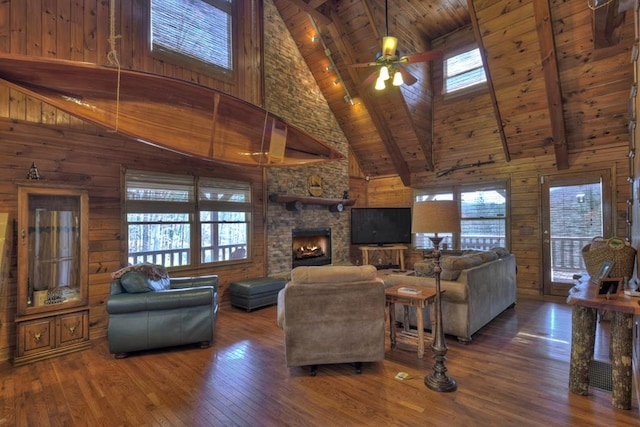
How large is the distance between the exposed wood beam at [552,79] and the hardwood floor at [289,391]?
3263mm

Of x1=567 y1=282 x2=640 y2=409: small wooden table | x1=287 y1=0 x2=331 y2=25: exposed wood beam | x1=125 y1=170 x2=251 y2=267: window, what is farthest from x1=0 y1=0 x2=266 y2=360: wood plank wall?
x1=567 y1=282 x2=640 y2=409: small wooden table

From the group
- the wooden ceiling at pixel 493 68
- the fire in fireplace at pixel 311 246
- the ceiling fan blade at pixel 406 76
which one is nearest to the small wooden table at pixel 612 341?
the ceiling fan blade at pixel 406 76

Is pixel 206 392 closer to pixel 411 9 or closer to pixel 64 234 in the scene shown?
pixel 64 234

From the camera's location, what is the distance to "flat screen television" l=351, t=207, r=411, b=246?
709 centimetres

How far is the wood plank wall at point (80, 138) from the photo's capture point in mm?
3164

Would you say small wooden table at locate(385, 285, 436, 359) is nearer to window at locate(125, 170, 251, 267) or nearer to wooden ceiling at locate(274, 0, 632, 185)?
window at locate(125, 170, 251, 267)

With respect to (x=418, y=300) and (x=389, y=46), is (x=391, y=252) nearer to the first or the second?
(x=418, y=300)

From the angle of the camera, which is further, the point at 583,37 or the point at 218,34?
the point at 218,34

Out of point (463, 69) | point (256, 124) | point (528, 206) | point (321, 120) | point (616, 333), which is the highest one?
point (463, 69)

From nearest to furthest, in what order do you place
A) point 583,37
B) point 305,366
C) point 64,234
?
point 305,366
point 64,234
point 583,37

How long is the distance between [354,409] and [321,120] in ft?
19.1

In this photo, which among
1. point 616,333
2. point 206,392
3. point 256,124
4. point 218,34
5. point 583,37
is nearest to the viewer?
point 616,333

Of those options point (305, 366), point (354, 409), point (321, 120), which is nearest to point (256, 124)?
point (321, 120)

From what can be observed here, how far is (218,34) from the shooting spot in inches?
200
